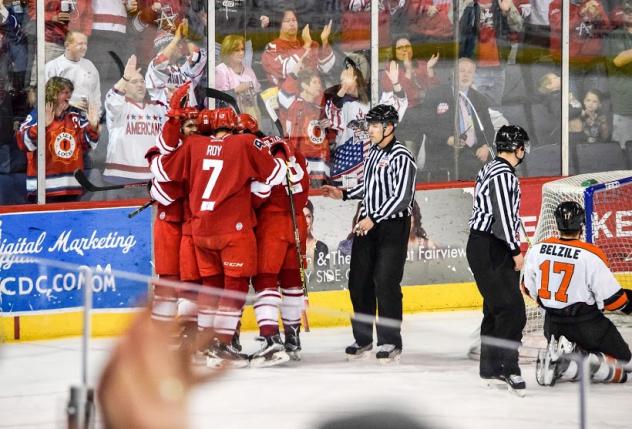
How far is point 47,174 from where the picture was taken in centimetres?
756

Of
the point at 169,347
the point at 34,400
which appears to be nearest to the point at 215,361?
the point at 169,347

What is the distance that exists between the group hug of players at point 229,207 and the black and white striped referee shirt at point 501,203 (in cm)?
95

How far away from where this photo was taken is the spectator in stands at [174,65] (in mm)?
7938

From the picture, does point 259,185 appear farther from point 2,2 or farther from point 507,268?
point 2,2

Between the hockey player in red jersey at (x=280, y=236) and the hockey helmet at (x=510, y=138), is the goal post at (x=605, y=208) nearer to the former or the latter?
the hockey helmet at (x=510, y=138)

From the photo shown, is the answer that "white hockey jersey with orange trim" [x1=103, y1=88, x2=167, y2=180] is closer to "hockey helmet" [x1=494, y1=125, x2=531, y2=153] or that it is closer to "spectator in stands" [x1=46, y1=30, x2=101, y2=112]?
"spectator in stands" [x1=46, y1=30, x2=101, y2=112]

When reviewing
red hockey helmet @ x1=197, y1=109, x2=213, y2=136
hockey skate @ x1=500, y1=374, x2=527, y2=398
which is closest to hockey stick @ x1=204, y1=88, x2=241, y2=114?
red hockey helmet @ x1=197, y1=109, x2=213, y2=136

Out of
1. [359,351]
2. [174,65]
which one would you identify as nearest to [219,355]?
[359,351]

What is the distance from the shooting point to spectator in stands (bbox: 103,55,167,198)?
25.7ft

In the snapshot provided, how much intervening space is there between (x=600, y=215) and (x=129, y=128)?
2804mm

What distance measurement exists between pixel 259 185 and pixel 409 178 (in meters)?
0.75

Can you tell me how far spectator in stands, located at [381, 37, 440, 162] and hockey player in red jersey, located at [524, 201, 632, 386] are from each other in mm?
3028

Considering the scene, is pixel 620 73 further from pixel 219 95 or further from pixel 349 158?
pixel 219 95

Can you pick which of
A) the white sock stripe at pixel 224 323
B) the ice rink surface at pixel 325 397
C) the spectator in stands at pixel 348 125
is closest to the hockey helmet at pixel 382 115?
the spectator in stands at pixel 348 125
